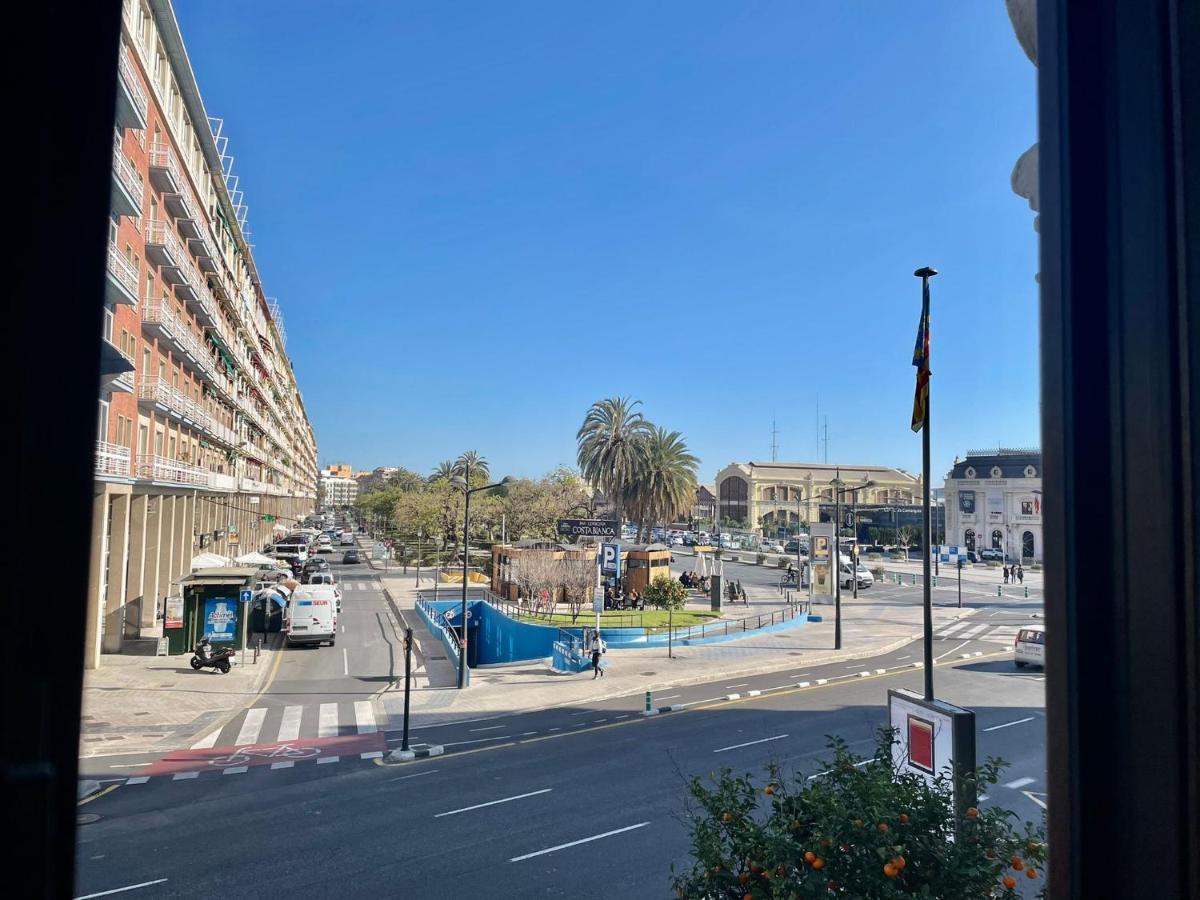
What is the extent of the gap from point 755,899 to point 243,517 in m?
55.3

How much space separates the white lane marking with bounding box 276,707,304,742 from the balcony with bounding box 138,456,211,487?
9.62 m

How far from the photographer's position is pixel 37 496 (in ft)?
2.72

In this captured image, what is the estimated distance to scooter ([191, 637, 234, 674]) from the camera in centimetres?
2220

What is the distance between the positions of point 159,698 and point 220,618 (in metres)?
5.31

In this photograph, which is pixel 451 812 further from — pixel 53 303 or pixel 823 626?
pixel 823 626

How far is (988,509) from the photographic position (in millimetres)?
68500

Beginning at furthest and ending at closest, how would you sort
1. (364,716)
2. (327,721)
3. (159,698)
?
(159,698)
(364,716)
(327,721)

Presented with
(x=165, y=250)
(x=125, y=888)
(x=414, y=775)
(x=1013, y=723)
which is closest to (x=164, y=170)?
(x=165, y=250)

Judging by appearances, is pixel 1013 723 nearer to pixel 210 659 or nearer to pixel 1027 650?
pixel 1027 650

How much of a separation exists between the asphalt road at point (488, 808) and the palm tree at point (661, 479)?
22580 millimetres

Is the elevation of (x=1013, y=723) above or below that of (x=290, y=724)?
above

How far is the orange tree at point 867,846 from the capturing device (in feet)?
14.9

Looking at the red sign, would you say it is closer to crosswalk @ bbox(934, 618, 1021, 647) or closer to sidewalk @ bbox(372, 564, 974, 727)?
sidewalk @ bbox(372, 564, 974, 727)

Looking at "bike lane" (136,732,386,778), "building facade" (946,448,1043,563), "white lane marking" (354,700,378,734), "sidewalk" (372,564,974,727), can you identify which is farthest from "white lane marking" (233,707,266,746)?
"building facade" (946,448,1043,563)
